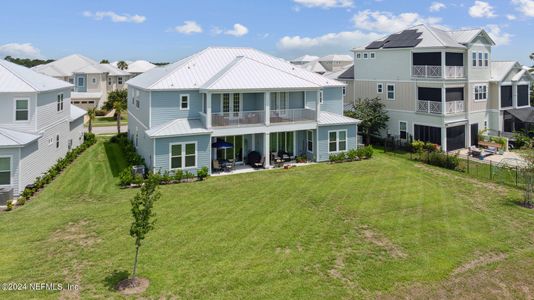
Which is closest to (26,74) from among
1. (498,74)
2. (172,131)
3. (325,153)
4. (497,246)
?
(172,131)

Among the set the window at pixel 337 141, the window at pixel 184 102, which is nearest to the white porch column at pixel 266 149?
the window at pixel 337 141

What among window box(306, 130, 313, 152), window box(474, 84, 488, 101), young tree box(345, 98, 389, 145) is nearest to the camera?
window box(306, 130, 313, 152)

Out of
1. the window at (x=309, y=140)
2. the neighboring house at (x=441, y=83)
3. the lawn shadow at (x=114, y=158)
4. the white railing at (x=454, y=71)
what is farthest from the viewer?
the neighboring house at (x=441, y=83)

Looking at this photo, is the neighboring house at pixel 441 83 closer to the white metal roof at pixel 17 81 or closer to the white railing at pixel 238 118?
the white railing at pixel 238 118

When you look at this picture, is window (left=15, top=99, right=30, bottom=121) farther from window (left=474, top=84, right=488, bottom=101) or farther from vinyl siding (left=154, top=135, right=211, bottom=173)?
window (left=474, top=84, right=488, bottom=101)

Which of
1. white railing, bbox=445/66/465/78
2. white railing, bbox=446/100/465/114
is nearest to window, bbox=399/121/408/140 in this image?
white railing, bbox=446/100/465/114

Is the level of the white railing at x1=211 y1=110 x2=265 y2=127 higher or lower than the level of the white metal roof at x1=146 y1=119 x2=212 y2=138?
higher

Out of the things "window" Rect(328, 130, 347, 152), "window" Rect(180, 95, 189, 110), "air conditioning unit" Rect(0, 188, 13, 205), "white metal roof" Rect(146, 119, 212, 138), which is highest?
"window" Rect(180, 95, 189, 110)
